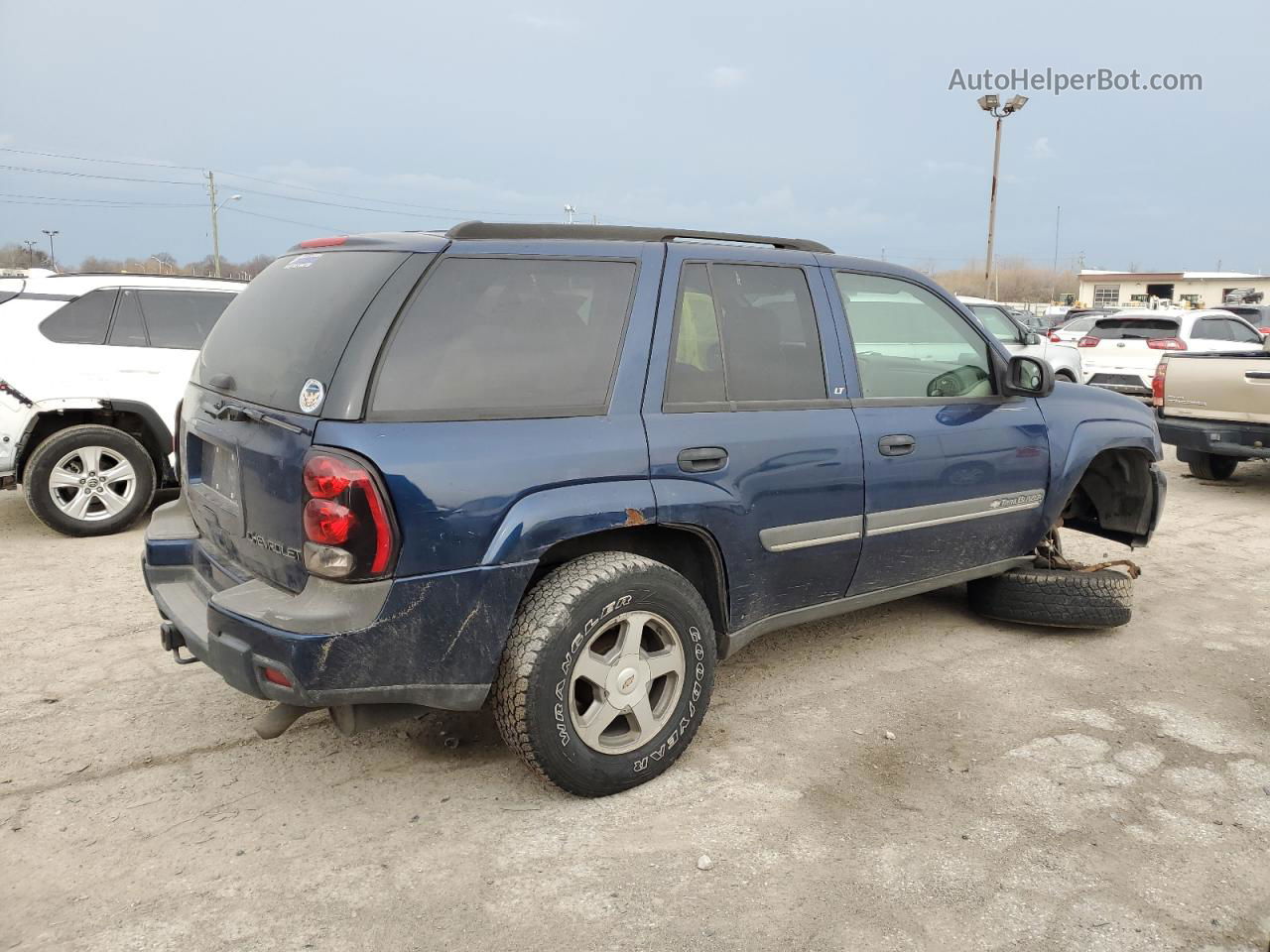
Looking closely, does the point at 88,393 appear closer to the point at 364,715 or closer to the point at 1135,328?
the point at 364,715

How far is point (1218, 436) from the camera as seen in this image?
840 cm

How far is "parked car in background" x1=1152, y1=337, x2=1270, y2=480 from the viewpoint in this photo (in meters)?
8.15

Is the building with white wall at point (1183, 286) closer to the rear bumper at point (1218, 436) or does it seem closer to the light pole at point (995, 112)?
the light pole at point (995, 112)

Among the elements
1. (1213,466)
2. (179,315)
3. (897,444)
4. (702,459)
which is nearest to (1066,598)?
(897,444)

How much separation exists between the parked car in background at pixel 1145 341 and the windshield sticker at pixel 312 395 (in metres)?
13.8

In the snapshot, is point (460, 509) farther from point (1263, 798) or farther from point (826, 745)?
point (1263, 798)

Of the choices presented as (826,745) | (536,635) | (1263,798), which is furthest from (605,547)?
(1263,798)

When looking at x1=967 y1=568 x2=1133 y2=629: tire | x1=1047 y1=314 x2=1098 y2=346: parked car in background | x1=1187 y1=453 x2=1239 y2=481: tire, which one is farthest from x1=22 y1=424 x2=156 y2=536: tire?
x1=1047 y1=314 x2=1098 y2=346: parked car in background

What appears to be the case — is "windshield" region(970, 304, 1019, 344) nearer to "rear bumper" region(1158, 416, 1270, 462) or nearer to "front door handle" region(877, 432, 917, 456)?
"rear bumper" region(1158, 416, 1270, 462)

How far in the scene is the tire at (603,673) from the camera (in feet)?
9.78

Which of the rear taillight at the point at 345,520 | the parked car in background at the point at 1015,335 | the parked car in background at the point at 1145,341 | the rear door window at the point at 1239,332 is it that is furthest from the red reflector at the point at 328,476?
the rear door window at the point at 1239,332

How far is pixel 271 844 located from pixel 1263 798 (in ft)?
10.5

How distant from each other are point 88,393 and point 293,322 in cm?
435

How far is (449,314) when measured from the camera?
2973 mm
